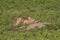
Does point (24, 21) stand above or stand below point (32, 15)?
above

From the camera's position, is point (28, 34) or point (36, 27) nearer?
point (28, 34)

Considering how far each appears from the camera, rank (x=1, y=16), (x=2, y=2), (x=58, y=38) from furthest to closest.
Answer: (x=2, y=2), (x=1, y=16), (x=58, y=38)

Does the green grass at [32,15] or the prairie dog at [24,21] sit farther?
the prairie dog at [24,21]

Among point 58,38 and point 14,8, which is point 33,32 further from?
point 14,8

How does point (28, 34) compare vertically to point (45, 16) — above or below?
above

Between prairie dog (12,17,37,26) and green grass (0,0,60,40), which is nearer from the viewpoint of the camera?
green grass (0,0,60,40)

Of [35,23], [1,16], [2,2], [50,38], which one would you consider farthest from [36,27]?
[2,2]

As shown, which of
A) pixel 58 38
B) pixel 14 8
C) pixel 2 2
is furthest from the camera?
pixel 2 2

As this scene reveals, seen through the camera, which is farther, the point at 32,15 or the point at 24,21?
the point at 32,15
